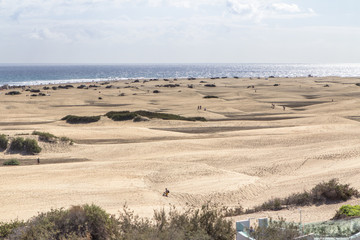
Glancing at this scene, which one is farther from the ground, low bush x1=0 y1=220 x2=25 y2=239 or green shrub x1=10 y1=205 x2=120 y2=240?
green shrub x1=10 y1=205 x2=120 y2=240

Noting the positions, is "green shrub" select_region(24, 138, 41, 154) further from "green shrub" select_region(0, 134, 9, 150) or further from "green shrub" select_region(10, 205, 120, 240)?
"green shrub" select_region(10, 205, 120, 240)

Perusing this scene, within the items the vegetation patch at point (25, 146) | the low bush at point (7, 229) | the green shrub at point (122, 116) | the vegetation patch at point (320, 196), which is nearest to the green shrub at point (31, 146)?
the vegetation patch at point (25, 146)

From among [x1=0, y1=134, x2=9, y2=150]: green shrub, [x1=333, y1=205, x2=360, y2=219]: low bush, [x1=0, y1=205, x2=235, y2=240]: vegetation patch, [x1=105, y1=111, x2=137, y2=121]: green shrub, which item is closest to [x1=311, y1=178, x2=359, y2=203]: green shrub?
[x1=333, y1=205, x2=360, y2=219]: low bush

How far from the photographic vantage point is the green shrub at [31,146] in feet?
92.9

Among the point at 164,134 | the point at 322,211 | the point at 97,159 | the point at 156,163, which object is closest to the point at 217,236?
the point at 322,211

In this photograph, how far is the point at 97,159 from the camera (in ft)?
90.4

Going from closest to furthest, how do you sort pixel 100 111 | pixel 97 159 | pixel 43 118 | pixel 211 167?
1. pixel 211 167
2. pixel 97 159
3. pixel 43 118
4. pixel 100 111

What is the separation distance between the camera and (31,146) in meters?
28.4

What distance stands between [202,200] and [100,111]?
38.3 meters

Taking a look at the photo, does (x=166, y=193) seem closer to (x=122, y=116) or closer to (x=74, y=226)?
(x=74, y=226)

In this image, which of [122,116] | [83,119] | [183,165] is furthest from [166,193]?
[83,119]

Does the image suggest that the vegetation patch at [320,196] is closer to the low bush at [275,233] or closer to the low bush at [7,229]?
the low bush at [275,233]

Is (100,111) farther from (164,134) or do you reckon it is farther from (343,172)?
(343,172)

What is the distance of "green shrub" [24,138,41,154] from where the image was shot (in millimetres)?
28328
